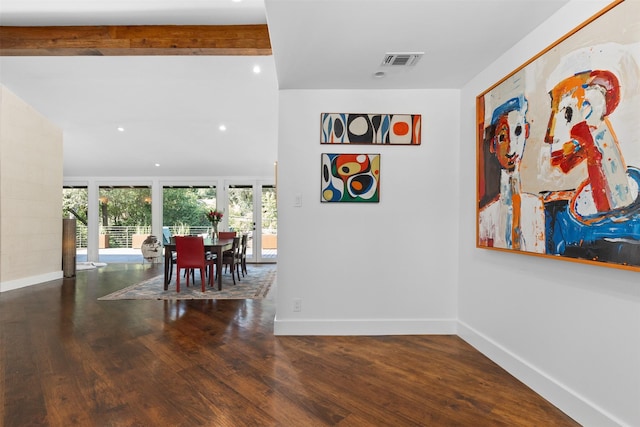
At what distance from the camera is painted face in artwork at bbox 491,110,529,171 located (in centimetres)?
215

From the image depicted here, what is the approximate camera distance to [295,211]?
308 centimetres

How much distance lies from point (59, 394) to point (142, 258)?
7.00 m

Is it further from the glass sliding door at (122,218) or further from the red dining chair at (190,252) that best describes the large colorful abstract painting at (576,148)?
the glass sliding door at (122,218)

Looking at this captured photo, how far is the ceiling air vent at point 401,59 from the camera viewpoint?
7.89 feet

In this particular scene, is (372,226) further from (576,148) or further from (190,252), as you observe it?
(190,252)

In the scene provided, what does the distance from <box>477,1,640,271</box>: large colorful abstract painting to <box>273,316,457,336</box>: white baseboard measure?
1065 mm

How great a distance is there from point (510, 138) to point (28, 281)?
7040mm

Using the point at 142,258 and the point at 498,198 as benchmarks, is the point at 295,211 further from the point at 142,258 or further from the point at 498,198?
the point at 142,258

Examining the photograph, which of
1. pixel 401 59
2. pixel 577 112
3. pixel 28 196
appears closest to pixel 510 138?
pixel 577 112

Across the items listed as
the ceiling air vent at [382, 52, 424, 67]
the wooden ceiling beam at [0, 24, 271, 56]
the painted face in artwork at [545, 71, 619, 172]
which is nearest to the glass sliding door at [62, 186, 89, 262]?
the wooden ceiling beam at [0, 24, 271, 56]

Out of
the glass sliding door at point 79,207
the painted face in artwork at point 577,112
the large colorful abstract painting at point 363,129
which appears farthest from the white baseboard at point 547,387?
the glass sliding door at point 79,207

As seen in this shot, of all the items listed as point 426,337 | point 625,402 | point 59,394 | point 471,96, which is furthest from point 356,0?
point 59,394

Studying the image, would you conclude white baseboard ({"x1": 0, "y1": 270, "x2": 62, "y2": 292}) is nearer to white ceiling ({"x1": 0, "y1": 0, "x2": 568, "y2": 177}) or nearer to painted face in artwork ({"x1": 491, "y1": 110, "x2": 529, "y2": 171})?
white ceiling ({"x1": 0, "y1": 0, "x2": 568, "y2": 177})

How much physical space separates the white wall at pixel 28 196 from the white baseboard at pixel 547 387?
259 inches
